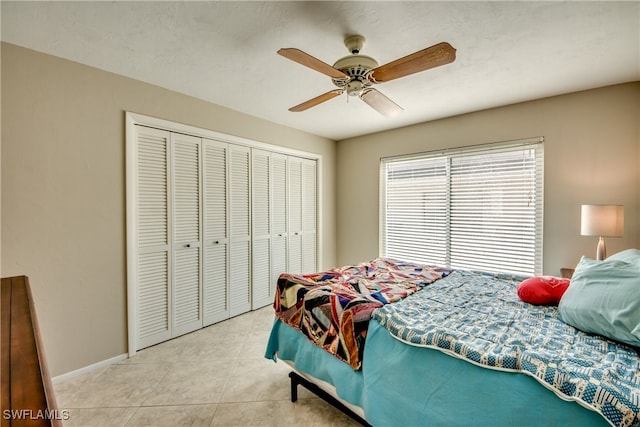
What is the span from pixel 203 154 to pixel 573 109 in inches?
149

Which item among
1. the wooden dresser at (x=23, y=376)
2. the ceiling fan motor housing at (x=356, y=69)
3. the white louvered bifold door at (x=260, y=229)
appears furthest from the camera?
the white louvered bifold door at (x=260, y=229)

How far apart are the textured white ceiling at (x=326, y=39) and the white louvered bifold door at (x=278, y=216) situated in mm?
1193

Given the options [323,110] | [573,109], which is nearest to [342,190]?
[323,110]

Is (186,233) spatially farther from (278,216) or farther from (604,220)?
(604,220)

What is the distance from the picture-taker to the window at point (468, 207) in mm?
3002

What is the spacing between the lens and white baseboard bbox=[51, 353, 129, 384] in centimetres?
210

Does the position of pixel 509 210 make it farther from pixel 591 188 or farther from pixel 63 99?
pixel 63 99

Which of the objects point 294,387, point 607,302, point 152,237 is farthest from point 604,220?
point 152,237

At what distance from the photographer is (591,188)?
8.68 feet

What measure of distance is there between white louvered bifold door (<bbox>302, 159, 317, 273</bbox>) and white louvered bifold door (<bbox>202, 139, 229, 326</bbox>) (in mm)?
1296

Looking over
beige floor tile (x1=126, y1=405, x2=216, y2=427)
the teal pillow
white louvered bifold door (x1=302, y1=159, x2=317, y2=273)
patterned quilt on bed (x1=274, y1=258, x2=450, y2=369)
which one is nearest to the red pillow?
the teal pillow

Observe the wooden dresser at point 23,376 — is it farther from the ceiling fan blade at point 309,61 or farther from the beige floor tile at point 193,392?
the ceiling fan blade at point 309,61

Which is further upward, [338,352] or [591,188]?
[591,188]

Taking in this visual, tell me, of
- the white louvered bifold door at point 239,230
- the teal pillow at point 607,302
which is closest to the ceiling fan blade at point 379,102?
the teal pillow at point 607,302
